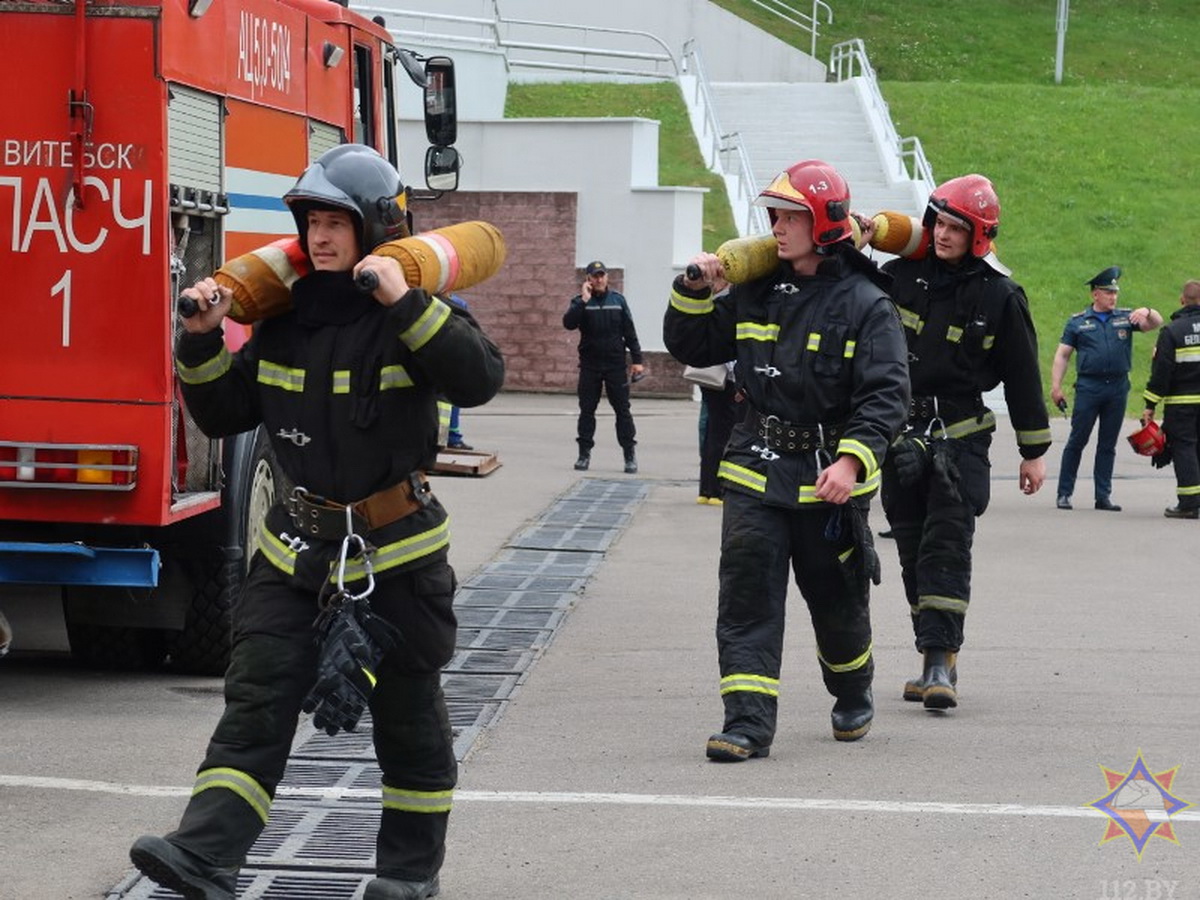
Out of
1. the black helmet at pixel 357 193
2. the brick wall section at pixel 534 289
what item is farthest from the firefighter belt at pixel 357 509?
the brick wall section at pixel 534 289

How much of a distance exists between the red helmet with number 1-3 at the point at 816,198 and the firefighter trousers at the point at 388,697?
2372mm

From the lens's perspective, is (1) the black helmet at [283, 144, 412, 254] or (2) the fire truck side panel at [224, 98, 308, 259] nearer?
(1) the black helmet at [283, 144, 412, 254]

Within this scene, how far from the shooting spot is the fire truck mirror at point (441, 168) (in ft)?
41.4

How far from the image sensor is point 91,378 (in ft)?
26.8

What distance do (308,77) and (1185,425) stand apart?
898 cm

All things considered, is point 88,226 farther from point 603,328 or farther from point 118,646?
point 603,328

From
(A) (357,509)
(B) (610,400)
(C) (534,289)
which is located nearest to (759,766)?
(A) (357,509)

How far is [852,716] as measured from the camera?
7.82 m

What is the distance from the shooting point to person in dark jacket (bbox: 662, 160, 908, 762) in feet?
24.6

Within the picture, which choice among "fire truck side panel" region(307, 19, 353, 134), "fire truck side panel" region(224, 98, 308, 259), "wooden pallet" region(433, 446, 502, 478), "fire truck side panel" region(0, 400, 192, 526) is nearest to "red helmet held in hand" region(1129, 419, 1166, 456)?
"wooden pallet" region(433, 446, 502, 478)

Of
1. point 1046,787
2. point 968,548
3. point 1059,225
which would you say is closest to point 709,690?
point 968,548

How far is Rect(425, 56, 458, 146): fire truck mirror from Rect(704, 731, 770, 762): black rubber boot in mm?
5817

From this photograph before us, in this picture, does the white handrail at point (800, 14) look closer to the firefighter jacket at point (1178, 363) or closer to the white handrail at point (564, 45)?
the white handrail at point (564, 45)

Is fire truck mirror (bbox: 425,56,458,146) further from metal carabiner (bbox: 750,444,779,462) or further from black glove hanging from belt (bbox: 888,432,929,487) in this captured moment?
metal carabiner (bbox: 750,444,779,462)
